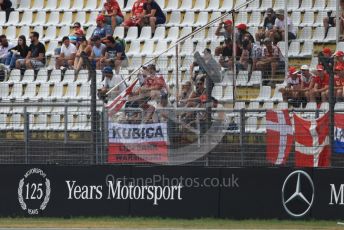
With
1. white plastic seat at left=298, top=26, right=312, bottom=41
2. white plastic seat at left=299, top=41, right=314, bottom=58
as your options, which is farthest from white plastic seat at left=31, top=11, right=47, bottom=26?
white plastic seat at left=299, top=41, right=314, bottom=58

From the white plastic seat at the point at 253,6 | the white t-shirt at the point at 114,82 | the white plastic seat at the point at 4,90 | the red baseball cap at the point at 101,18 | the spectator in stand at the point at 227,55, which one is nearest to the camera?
the white t-shirt at the point at 114,82

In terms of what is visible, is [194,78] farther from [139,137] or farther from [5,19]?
[5,19]

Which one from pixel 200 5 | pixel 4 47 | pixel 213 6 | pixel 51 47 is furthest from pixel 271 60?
pixel 51 47

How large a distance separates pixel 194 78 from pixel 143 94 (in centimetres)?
88

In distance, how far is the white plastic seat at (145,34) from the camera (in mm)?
27438

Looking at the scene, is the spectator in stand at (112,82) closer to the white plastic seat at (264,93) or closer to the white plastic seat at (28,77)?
the white plastic seat at (264,93)

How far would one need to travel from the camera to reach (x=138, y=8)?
2772cm

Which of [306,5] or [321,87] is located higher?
[306,5]

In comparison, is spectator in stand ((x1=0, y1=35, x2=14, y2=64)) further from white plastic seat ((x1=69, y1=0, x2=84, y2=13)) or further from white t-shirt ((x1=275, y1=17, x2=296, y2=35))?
white t-shirt ((x1=275, y1=17, x2=296, y2=35))

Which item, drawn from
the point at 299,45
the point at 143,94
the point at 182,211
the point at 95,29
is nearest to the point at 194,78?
the point at 143,94

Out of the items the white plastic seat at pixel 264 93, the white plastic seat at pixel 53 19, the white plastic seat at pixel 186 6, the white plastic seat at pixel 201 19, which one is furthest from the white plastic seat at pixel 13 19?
the white plastic seat at pixel 264 93

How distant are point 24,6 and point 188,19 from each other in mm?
4857

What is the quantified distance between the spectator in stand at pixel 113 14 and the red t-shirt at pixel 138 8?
1.12ft

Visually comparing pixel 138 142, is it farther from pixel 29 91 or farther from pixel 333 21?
pixel 333 21
